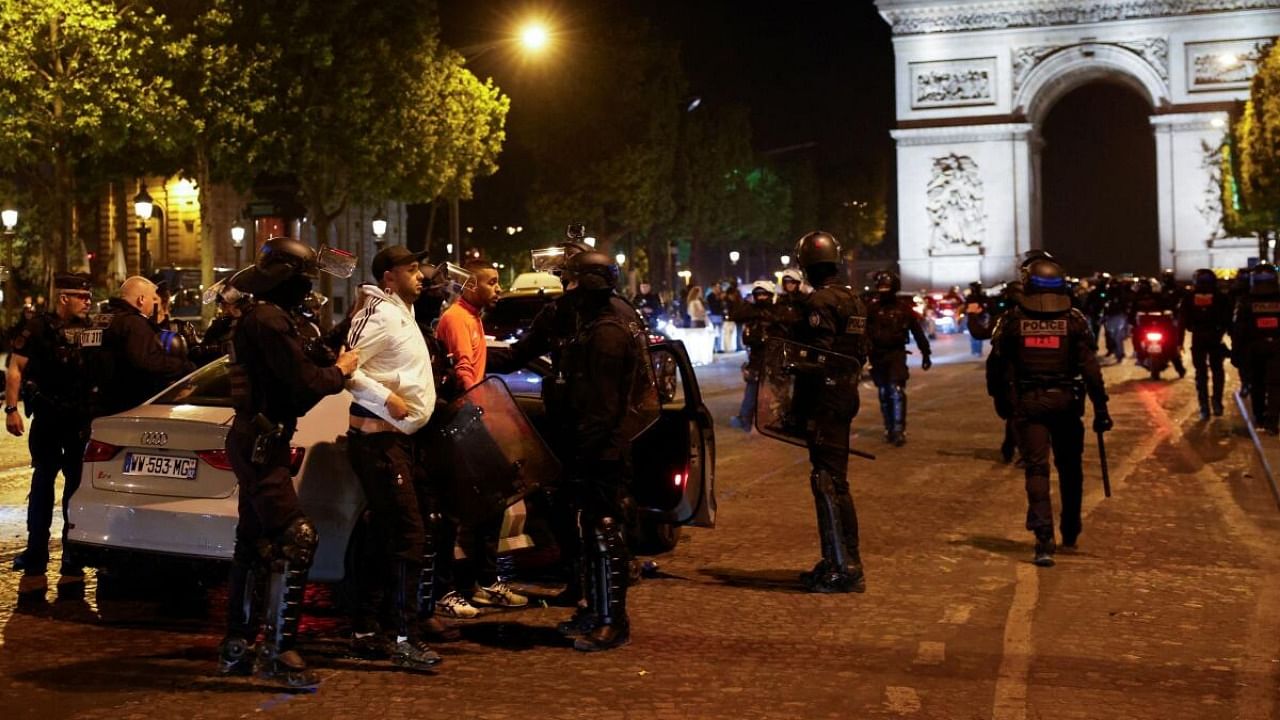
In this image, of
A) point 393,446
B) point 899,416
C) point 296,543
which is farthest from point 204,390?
Answer: point 899,416

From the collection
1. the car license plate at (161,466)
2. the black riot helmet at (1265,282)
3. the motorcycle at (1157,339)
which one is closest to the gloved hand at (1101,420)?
the car license plate at (161,466)

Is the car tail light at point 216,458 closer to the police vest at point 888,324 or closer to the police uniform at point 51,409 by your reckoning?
the police uniform at point 51,409

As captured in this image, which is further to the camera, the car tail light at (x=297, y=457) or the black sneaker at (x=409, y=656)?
the car tail light at (x=297, y=457)

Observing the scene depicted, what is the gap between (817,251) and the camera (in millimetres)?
8797

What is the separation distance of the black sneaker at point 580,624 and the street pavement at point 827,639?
0.41 feet

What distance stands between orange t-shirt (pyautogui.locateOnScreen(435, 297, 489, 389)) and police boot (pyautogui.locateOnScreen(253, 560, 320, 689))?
1.81 metres

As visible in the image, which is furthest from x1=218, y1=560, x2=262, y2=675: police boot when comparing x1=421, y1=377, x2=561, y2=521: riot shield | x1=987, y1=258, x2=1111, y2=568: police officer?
x1=987, y1=258, x2=1111, y2=568: police officer

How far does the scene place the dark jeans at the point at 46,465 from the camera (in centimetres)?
916

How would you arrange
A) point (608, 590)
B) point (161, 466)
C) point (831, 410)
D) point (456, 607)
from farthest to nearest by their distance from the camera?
point (831, 410) → point (456, 607) → point (161, 466) → point (608, 590)

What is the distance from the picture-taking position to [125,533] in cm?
755

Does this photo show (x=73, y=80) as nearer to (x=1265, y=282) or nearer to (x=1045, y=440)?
(x=1265, y=282)

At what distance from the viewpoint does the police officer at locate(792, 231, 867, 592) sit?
28.2 feet

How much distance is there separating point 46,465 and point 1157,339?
65.2 ft

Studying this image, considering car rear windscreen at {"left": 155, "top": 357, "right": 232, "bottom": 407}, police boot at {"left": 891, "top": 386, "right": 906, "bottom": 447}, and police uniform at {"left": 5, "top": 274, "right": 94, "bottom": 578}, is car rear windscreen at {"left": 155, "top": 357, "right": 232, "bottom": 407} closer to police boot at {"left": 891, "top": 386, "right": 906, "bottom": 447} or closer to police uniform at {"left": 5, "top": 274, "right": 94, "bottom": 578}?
police uniform at {"left": 5, "top": 274, "right": 94, "bottom": 578}
